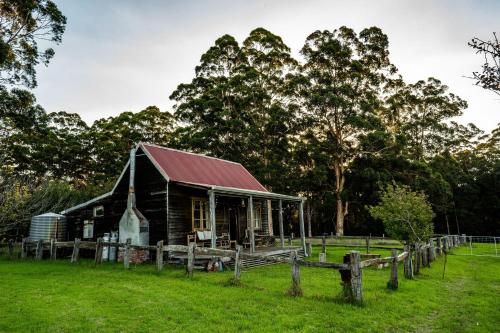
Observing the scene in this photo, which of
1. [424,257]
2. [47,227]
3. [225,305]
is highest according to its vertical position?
[47,227]

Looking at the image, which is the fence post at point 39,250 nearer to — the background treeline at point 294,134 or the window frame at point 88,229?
the window frame at point 88,229

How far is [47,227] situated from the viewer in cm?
2109

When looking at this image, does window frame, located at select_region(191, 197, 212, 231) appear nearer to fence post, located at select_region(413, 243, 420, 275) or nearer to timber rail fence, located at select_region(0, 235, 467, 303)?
timber rail fence, located at select_region(0, 235, 467, 303)

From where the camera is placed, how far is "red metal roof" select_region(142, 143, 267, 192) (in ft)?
62.2

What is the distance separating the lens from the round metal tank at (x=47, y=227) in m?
21.0

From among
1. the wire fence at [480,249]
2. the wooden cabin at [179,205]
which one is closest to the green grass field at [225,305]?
the wooden cabin at [179,205]

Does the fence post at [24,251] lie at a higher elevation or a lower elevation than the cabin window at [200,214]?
lower

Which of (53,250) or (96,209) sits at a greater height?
(96,209)

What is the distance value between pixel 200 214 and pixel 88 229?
7.09 meters

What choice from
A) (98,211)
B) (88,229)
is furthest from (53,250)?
(98,211)

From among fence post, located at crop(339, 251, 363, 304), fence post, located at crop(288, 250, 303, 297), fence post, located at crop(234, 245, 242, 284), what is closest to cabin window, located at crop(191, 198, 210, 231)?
fence post, located at crop(234, 245, 242, 284)

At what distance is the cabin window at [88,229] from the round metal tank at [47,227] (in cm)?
176

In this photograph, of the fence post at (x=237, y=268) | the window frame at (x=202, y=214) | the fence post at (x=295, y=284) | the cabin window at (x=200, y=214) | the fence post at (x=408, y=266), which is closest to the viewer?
the fence post at (x=295, y=284)

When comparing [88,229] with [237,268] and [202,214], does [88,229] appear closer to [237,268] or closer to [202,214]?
[202,214]
